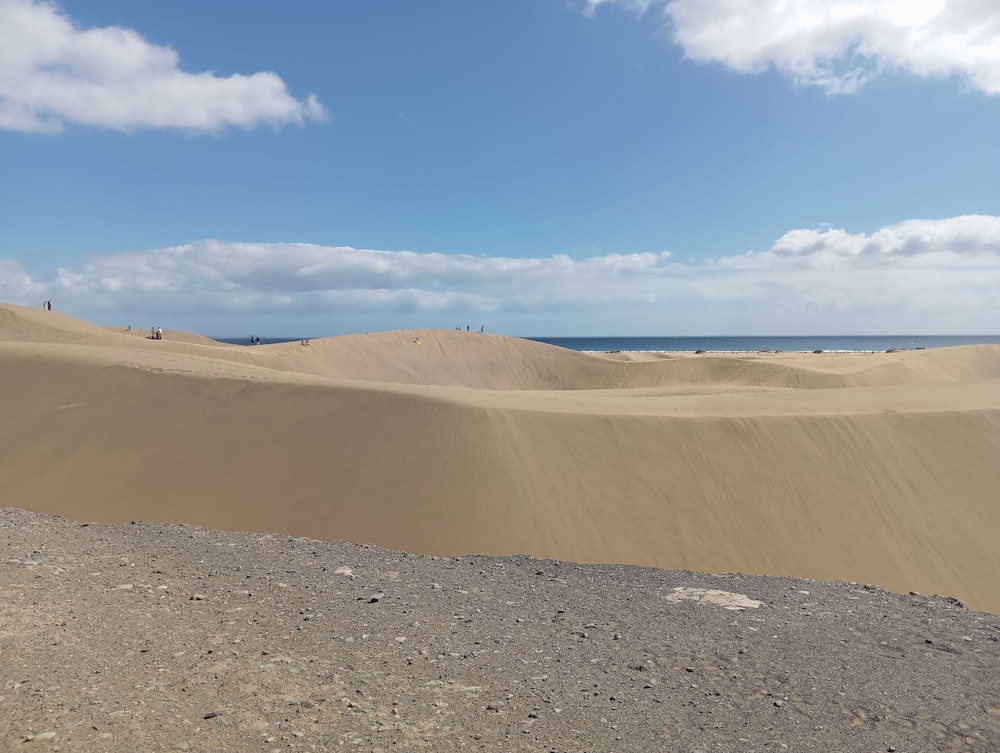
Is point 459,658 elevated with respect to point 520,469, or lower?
lower

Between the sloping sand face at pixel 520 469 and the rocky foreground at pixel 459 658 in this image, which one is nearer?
the rocky foreground at pixel 459 658

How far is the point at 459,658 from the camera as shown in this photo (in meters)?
5.01

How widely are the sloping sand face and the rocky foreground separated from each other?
2.54 metres

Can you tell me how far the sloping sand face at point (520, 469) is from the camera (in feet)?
32.6

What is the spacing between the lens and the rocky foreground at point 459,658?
396cm

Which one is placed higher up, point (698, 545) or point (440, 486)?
point (440, 486)

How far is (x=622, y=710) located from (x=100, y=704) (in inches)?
126

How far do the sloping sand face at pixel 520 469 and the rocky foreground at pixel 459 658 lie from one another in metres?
2.54

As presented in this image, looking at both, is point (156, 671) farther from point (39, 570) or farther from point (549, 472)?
point (549, 472)

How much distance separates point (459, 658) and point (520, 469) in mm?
6065

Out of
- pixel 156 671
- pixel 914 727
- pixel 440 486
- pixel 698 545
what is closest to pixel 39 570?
pixel 156 671

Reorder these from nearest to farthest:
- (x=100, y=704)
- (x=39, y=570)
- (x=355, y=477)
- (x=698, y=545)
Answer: (x=100, y=704)
(x=39, y=570)
(x=698, y=545)
(x=355, y=477)

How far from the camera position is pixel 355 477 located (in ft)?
35.3

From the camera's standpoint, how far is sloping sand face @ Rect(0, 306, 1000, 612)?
32.6 ft
